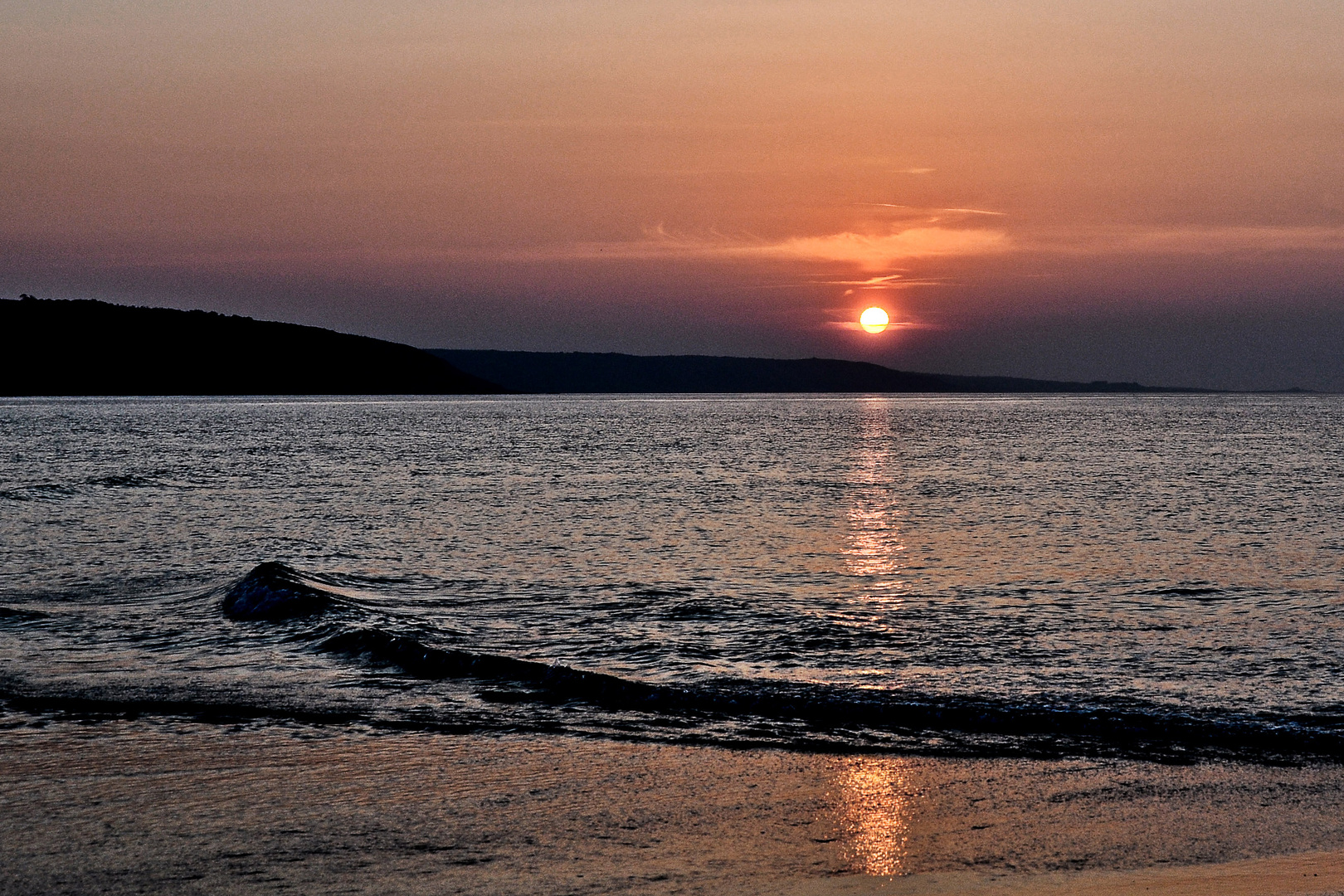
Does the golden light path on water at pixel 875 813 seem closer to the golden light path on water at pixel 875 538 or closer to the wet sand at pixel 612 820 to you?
the wet sand at pixel 612 820

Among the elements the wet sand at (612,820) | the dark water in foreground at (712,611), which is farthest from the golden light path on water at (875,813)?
the dark water in foreground at (712,611)

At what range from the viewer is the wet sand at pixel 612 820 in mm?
6801

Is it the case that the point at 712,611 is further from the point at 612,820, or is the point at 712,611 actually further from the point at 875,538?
the point at 875,538

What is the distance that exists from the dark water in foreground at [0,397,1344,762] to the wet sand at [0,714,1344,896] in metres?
0.85

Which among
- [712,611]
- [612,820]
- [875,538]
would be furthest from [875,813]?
[875,538]

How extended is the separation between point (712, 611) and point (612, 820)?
367 inches

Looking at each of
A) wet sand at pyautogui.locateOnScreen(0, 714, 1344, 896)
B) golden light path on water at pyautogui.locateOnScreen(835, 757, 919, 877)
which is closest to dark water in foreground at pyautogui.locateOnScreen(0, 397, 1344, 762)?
golden light path on water at pyautogui.locateOnScreen(835, 757, 919, 877)

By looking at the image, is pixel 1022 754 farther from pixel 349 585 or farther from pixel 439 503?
pixel 439 503

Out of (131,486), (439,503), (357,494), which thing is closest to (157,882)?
Result: (439,503)

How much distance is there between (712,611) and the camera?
17.2 meters

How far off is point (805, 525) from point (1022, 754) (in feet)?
66.5

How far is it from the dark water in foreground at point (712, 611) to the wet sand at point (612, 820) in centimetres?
85

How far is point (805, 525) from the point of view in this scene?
30.0 metres

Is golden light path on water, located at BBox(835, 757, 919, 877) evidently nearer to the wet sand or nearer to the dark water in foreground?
the wet sand
